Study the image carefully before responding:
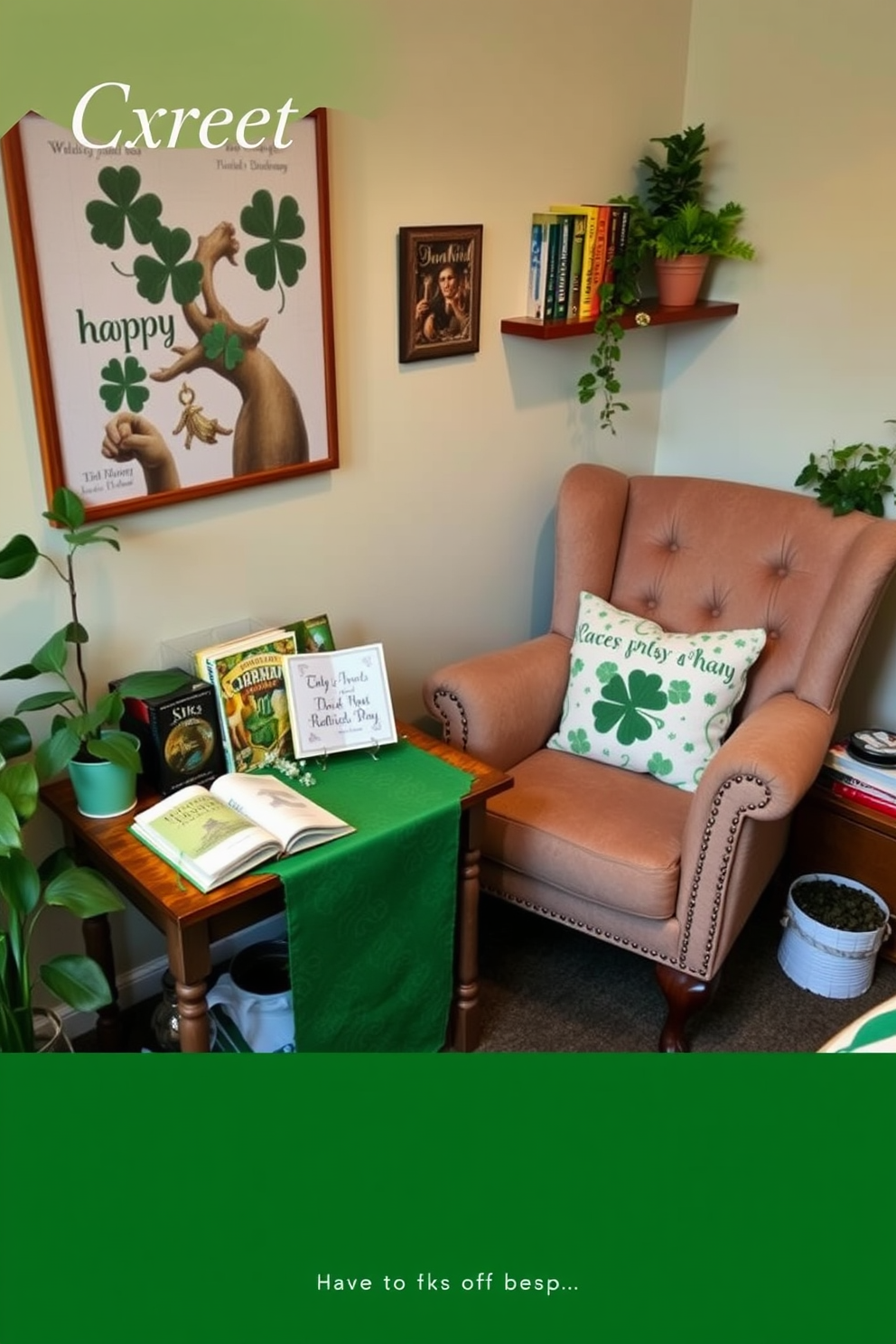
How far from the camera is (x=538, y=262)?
2412mm

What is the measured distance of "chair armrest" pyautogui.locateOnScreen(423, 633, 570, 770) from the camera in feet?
7.50

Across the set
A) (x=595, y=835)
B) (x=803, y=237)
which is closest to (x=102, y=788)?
(x=595, y=835)

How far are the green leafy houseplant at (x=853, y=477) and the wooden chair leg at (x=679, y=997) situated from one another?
41.1 inches

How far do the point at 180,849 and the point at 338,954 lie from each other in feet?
1.07

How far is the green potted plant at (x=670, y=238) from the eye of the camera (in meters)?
2.54

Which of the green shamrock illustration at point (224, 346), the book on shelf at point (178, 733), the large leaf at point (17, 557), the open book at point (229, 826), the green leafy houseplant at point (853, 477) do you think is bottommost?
the open book at point (229, 826)

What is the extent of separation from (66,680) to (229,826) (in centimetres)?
40

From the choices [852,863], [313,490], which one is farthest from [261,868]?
[852,863]

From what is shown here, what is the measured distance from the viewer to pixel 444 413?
2.41 m

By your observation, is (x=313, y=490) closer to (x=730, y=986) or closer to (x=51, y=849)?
(x=51, y=849)

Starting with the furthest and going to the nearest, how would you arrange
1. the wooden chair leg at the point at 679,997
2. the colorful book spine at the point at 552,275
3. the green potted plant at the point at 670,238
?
the green potted plant at the point at 670,238 → the colorful book spine at the point at 552,275 → the wooden chair leg at the point at 679,997

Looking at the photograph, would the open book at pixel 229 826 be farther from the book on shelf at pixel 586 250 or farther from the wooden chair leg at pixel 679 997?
the book on shelf at pixel 586 250

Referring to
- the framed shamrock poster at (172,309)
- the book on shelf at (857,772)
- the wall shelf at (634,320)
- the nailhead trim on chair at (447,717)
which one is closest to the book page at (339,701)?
the nailhead trim on chair at (447,717)

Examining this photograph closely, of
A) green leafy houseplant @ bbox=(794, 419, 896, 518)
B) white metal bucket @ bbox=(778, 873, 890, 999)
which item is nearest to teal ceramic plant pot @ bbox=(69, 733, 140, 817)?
white metal bucket @ bbox=(778, 873, 890, 999)
